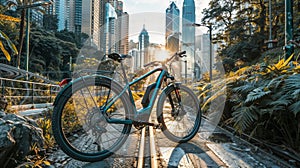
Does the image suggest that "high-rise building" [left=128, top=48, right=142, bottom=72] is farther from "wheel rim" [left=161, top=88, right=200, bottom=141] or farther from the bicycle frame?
"wheel rim" [left=161, top=88, right=200, bottom=141]

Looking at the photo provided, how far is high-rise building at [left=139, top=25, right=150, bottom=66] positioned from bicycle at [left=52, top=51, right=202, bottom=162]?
32 cm

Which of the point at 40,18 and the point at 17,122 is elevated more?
the point at 40,18

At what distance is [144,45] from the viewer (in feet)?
10.8

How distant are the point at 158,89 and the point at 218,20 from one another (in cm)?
2078

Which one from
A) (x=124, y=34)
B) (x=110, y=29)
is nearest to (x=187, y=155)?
(x=124, y=34)

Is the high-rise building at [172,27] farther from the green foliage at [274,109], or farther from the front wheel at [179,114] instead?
the green foliage at [274,109]

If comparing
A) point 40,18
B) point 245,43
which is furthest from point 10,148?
point 40,18

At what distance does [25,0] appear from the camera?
53.5 ft

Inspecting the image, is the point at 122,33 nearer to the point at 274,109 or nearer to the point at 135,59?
the point at 135,59

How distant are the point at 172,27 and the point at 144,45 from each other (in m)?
0.64

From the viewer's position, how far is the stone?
163cm

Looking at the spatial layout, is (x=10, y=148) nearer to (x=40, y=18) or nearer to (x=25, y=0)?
(x=25, y=0)

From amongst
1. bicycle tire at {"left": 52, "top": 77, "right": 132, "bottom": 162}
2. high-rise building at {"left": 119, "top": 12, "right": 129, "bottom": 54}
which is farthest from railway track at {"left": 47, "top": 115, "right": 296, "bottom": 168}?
high-rise building at {"left": 119, "top": 12, "right": 129, "bottom": 54}

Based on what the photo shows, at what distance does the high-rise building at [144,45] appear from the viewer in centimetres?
319
